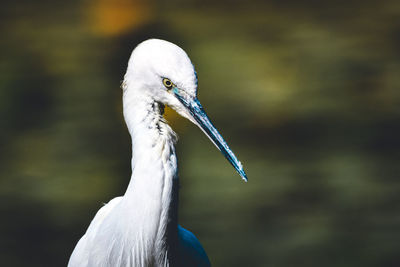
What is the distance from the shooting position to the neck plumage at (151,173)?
1115 millimetres

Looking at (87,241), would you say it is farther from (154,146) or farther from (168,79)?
(168,79)

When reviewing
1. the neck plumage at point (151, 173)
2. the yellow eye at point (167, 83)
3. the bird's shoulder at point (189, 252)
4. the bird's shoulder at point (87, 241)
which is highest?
the yellow eye at point (167, 83)

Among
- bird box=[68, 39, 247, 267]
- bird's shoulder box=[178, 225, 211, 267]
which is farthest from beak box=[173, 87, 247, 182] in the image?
bird's shoulder box=[178, 225, 211, 267]

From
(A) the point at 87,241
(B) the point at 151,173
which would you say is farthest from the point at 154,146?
(A) the point at 87,241

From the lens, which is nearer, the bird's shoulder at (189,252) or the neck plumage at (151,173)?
the neck plumage at (151,173)

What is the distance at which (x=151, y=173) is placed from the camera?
1.11 metres

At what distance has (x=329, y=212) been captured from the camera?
286 centimetres

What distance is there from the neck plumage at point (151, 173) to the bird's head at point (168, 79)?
0.11 feet

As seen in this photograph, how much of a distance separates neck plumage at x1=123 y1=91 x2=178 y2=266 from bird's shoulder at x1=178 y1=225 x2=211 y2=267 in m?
0.18

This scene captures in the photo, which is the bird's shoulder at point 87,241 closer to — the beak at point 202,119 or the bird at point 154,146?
the bird at point 154,146

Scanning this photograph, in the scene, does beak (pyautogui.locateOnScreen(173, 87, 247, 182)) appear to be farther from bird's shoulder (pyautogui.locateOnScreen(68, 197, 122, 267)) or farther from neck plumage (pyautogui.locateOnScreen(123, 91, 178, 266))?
bird's shoulder (pyautogui.locateOnScreen(68, 197, 122, 267))

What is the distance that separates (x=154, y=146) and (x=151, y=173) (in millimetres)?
56

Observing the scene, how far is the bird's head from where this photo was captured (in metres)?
1.05

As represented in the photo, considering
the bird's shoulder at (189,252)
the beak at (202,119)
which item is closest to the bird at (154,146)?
the beak at (202,119)
